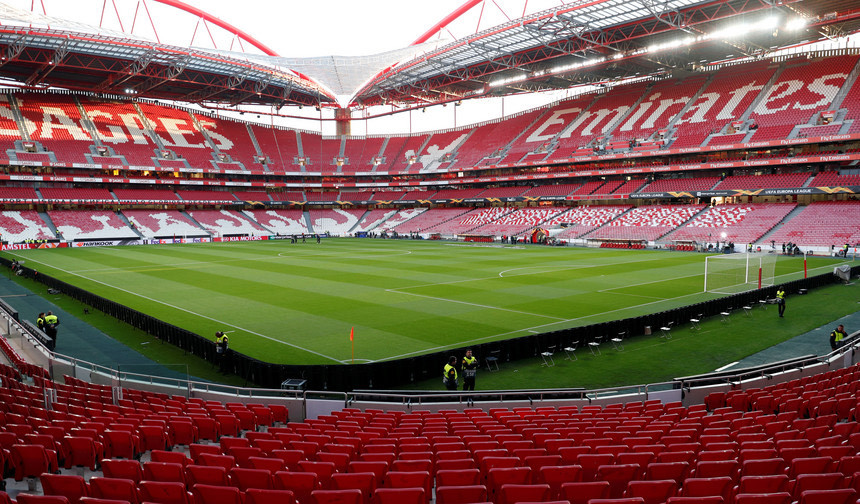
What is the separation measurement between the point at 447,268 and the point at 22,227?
54413mm

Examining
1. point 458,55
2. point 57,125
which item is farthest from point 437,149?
point 57,125

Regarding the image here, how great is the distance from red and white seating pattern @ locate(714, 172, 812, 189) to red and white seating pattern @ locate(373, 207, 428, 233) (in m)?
42.5

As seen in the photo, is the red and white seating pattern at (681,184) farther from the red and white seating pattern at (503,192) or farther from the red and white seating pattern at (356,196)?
the red and white seating pattern at (356,196)

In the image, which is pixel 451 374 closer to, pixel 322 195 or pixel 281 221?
pixel 281 221

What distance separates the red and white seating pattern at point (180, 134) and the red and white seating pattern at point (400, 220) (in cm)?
2916

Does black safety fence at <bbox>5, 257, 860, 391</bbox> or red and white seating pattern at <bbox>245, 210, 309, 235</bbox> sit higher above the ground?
red and white seating pattern at <bbox>245, 210, 309, 235</bbox>

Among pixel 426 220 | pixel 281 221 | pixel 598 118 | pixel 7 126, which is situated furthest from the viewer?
pixel 281 221

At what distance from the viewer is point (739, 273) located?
31328 millimetres

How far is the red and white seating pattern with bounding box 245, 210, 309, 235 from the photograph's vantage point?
270 feet

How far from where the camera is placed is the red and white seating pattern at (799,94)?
5638 cm

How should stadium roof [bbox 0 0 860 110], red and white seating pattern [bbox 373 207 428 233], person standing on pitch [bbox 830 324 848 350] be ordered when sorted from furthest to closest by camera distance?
red and white seating pattern [bbox 373 207 428 233] → stadium roof [bbox 0 0 860 110] → person standing on pitch [bbox 830 324 848 350]

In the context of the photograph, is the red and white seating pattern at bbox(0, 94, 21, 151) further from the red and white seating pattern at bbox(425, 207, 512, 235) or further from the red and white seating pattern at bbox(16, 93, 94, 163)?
the red and white seating pattern at bbox(425, 207, 512, 235)

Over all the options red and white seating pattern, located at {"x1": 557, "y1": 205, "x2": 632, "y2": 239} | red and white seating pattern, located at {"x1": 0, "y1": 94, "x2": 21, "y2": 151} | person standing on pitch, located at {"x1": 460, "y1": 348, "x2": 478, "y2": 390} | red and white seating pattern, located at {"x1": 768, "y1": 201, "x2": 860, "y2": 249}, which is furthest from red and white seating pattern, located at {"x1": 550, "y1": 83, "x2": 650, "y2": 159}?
red and white seating pattern, located at {"x1": 0, "y1": 94, "x2": 21, "y2": 151}

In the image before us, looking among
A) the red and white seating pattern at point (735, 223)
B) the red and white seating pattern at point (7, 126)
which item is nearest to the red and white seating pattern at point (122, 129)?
the red and white seating pattern at point (7, 126)
